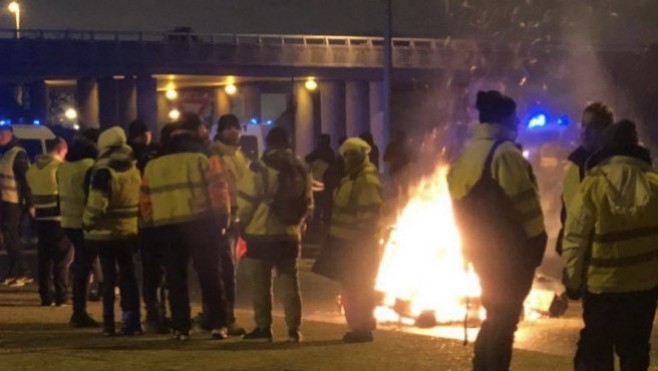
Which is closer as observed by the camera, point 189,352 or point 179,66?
point 189,352

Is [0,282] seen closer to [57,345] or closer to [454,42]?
[57,345]

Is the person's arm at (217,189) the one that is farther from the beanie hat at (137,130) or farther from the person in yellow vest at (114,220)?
the beanie hat at (137,130)

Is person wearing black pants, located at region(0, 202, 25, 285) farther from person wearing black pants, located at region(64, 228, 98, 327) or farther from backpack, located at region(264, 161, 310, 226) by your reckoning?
backpack, located at region(264, 161, 310, 226)

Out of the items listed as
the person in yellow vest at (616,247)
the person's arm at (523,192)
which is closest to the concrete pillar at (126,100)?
the person's arm at (523,192)

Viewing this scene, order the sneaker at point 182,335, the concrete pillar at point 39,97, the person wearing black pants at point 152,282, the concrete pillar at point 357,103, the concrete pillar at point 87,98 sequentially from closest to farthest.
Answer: the sneaker at point 182,335, the person wearing black pants at point 152,282, the concrete pillar at point 87,98, the concrete pillar at point 357,103, the concrete pillar at point 39,97

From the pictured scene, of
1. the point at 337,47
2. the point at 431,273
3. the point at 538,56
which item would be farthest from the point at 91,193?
the point at 337,47

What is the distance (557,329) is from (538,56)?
138 ft

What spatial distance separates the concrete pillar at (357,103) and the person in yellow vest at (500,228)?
177ft

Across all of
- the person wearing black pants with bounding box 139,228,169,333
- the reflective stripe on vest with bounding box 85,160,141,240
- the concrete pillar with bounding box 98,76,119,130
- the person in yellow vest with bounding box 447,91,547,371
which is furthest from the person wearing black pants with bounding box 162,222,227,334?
the concrete pillar with bounding box 98,76,119,130

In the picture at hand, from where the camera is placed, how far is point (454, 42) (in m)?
62.4

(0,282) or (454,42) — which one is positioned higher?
(454,42)

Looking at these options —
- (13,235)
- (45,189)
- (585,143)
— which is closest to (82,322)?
(45,189)

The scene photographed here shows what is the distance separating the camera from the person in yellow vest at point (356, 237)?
11203 mm

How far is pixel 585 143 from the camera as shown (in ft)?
31.5
